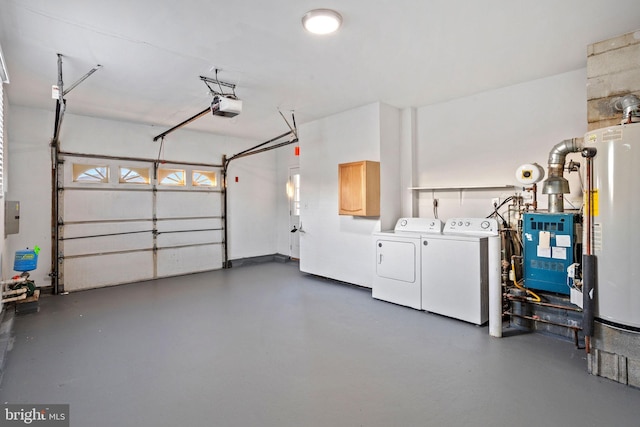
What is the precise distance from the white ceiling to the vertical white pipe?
195 centimetres

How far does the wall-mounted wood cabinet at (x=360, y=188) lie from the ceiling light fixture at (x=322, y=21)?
7.14ft

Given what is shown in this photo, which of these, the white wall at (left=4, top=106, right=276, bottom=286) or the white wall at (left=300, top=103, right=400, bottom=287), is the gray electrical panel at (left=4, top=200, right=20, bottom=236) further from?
the white wall at (left=300, top=103, right=400, bottom=287)

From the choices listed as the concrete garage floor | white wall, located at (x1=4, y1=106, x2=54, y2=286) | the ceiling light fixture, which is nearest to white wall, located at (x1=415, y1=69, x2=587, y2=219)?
the concrete garage floor

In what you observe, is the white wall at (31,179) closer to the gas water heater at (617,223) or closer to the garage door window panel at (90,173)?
the garage door window panel at (90,173)

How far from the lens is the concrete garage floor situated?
2113 millimetres

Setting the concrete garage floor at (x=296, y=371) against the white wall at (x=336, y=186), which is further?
the white wall at (x=336, y=186)

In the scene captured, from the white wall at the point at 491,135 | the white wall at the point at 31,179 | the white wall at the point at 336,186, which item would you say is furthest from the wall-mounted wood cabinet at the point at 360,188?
the white wall at the point at 31,179

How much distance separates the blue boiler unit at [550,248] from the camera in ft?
10.1

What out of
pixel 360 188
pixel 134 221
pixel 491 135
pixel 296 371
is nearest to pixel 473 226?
pixel 491 135

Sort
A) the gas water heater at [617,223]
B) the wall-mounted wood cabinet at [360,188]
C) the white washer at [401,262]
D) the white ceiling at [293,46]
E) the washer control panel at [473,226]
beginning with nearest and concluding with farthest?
the gas water heater at [617,223]
the white ceiling at [293,46]
the washer control panel at [473,226]
the white washer at [401,262]
the wall-mounted wood cabinet at [360,188]

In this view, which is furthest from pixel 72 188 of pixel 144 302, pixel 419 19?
pixel 419 19

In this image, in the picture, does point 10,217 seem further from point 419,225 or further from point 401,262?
point 419,225

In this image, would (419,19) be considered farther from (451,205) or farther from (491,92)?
(451,205)

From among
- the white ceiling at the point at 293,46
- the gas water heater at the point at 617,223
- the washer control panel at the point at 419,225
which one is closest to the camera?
the gas water heater at the point at 617,223
